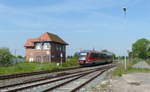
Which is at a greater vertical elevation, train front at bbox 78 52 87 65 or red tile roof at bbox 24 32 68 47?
red tile roof at bbox 24 32 68 47

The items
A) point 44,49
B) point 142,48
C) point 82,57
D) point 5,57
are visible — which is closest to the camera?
point 5,57

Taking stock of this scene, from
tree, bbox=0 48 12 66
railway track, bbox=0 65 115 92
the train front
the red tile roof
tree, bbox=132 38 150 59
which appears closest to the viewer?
railway track, bbox=0 65 115 92

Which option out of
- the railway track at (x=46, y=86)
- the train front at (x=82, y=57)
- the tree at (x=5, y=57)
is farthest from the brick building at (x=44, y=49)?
the railway track at (x=46, y=86)

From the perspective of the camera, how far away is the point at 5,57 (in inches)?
1783

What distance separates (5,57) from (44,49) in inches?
941

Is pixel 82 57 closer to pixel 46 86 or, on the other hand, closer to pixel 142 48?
pixel 46 86

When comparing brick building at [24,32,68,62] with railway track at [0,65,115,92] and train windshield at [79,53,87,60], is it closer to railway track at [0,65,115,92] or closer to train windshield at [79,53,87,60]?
train windshield at [79,53,87,60]

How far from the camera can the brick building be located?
6719 centimetres

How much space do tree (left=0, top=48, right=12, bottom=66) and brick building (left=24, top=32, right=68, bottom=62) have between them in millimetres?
18258

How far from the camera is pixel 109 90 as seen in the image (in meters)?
13.0

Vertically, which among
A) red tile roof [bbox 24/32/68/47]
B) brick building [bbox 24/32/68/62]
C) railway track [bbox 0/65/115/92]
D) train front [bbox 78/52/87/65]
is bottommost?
railway track [bbox 0/65/115/92]

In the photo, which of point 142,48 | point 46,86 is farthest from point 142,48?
point 46,86

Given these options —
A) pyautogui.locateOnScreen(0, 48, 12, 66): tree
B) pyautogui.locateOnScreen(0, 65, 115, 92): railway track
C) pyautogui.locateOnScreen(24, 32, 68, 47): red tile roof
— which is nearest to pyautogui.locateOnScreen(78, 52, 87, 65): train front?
pyautogui.locateOnScreen(0, 48, 12, 66): tree

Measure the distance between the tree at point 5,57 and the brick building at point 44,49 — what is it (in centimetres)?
1826
